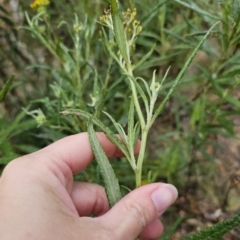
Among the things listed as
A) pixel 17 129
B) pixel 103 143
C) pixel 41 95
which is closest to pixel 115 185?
pixel 103 143

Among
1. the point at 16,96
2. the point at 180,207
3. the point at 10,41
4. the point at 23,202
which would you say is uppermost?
the point at 10,41

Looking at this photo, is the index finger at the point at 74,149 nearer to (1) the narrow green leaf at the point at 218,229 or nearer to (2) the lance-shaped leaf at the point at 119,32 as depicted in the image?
(2) the lance-shaped leaf at the point at 119,32

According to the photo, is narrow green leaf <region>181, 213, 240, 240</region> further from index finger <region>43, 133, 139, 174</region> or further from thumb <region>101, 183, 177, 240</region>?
index finger <region>43, 133, 139, 174</region>

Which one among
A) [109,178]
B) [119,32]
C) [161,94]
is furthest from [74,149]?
[161,94]

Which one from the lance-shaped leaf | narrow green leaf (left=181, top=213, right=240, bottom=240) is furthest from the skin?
the lance-shaped leaf

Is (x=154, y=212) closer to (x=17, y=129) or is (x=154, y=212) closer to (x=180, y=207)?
(x=17, y=129)

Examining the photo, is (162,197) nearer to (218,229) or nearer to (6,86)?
(218,229)

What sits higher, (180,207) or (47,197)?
(47,197)
